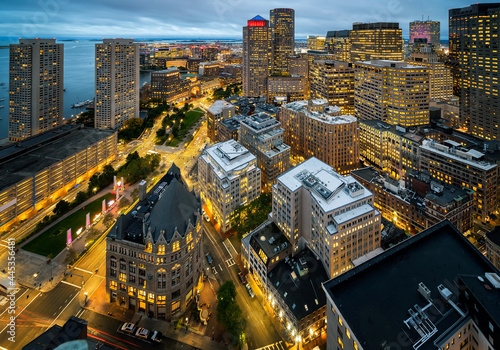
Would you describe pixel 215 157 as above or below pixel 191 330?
above

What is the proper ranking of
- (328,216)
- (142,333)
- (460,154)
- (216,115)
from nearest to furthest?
(142,333) → (328,216) → (460,154) → (216,115)

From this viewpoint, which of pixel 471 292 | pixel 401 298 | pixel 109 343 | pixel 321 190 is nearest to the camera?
pixel 471 292

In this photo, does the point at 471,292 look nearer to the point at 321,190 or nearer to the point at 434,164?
the point at 321,190

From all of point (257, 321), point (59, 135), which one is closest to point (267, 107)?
point (59, 135)

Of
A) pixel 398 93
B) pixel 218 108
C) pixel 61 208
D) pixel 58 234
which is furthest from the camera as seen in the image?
pixel 218 108

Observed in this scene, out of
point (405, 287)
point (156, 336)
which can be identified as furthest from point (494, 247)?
point (156, 336)

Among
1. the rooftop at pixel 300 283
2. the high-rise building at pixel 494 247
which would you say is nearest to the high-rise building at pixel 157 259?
the rooftop at pixel 300 283

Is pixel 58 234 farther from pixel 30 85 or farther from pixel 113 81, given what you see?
pixel 113 81
